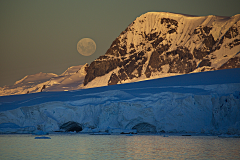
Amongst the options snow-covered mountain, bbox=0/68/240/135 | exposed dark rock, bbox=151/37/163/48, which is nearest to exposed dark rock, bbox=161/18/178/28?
exposed dark rock, bbox=151/37/163/48

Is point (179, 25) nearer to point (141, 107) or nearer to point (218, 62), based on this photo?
point (218, 62)

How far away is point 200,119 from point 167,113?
2757 mm

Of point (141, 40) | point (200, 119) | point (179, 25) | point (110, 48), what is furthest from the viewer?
point (110, 48)

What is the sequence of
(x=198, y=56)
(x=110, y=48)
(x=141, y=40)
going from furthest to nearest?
(x=110, y=48) → (x=141, y=40) → (x=198, y=56)

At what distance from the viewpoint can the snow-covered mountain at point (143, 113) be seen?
2770 centimetres

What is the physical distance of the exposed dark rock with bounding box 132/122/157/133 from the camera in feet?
102

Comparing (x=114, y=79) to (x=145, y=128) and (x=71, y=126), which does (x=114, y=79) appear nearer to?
(x=71, y=126)

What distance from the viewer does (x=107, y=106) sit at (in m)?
31.7

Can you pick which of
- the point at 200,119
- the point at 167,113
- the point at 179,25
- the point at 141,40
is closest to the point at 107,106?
the point at 167,113

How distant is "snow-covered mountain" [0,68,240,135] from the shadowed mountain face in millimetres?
97061

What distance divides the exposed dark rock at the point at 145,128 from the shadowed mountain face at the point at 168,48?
324ft

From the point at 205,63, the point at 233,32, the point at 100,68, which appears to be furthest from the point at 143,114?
the point at 100,68

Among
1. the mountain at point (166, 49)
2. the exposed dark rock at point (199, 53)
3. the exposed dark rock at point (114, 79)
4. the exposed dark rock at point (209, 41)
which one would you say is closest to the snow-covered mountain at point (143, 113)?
the mountain at point (166, 49)

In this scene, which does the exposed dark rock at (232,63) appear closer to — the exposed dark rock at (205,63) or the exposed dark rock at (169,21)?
the exposed dark rock at (205,63)
